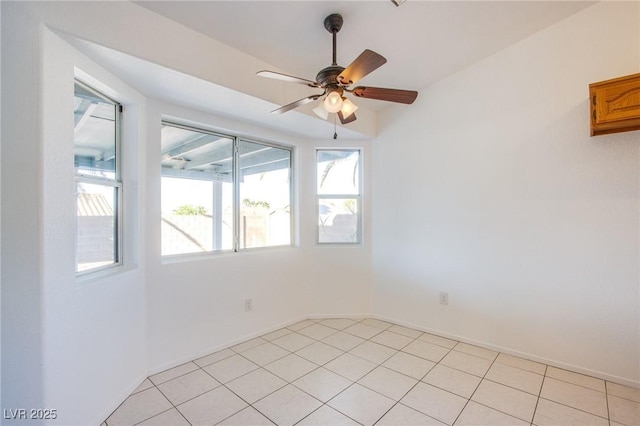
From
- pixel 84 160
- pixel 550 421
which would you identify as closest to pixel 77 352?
pixel 84 160

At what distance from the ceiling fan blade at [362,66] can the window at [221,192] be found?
1.79 meters

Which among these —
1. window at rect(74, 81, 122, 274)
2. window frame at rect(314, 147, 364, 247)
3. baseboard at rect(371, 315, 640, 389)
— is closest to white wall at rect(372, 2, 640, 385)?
baseboard at rect(371, 315, 640, 389)

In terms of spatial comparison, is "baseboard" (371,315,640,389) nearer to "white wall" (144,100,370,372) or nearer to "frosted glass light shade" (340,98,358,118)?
"white wall" (144,100,370,372)

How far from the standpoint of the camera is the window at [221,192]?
266 cm

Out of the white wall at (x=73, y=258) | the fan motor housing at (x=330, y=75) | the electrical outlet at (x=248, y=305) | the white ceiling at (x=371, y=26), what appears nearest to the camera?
the white wall at (x=73, y=258)

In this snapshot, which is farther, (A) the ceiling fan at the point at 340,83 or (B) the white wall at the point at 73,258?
(A) the ceiling fan at the point at 340,83

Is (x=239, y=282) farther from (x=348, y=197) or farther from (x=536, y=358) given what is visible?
(x=536, y=358)

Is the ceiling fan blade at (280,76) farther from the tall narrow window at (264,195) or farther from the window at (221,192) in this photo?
the tall narrow window at (264,195)

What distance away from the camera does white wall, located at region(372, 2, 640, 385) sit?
82.9 inches

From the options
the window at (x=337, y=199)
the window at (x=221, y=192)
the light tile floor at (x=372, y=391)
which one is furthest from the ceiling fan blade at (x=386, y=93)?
the light tile floor at (x=372, y=391)

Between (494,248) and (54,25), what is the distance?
364 cm

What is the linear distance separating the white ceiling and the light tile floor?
2741 mm

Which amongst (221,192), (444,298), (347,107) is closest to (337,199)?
(221,192)

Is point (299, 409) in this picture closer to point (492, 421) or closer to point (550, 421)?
point (492, 421)
